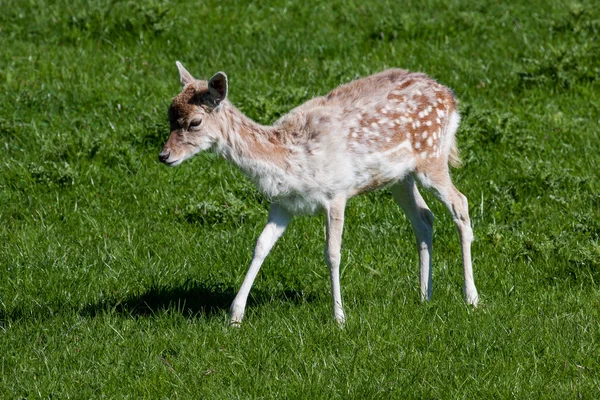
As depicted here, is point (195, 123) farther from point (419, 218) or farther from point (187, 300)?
point (419, 218)

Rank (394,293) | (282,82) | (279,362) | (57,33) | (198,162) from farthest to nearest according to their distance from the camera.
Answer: (57,33) < (282,82) < (198,162) < (394,293) < (279,362)

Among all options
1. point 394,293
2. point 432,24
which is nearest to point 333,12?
point 432,24

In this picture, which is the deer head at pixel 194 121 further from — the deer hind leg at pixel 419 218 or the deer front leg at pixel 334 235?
the deer hind leg at pixel 419 218

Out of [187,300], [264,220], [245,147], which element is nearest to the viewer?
[245,147]

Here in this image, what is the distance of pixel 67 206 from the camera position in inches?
337


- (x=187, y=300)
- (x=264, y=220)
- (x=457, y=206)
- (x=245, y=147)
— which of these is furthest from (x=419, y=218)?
(x=187, y=300)

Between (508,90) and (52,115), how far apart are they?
15.0 feet

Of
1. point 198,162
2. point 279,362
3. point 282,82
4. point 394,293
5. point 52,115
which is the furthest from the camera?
point 282,82

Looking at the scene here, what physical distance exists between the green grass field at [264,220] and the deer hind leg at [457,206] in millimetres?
163

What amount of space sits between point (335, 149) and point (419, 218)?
107 centimetres

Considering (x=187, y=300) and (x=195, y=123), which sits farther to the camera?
(x=187, y=300)

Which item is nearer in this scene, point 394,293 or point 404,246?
point 394,293

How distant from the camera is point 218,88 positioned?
658 centimetres

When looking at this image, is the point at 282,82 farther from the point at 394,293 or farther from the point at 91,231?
the point at 394,293
